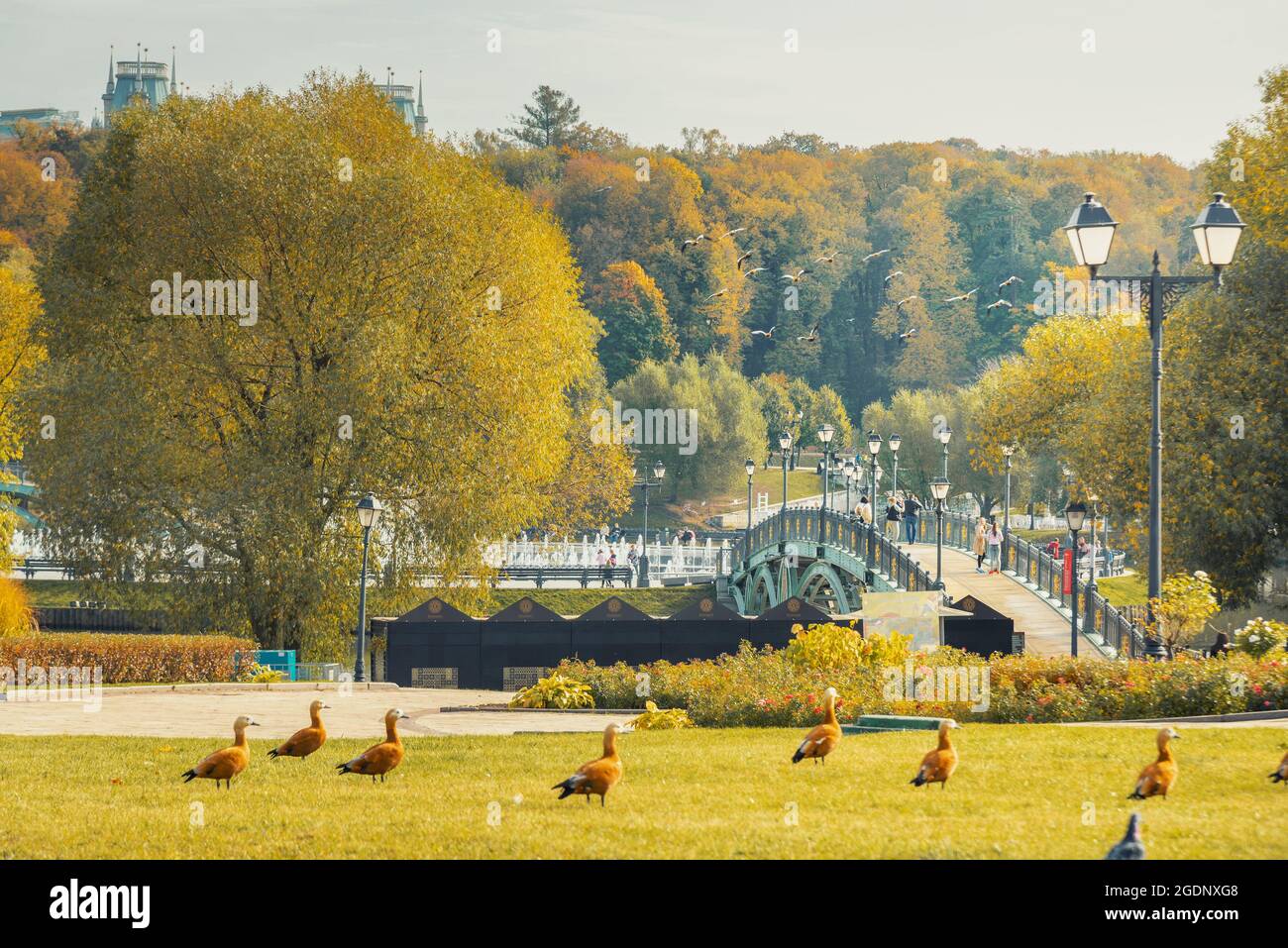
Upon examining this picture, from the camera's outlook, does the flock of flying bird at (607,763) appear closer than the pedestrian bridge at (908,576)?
Yes

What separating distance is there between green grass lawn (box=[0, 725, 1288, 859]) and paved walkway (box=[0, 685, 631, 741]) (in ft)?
11.9

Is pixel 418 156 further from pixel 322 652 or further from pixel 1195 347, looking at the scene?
pixel 1195 347

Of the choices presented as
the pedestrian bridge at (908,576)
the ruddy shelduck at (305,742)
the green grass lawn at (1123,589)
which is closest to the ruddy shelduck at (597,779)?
the ruddy shelduck at (305,742)

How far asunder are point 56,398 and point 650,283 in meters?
77.6

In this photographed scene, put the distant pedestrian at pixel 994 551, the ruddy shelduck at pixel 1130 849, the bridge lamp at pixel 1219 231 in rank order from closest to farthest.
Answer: the ruddy shelduck at pixel 1130 849
the bridge lamp at pixel 1219 231
the distant pedestrian at pixel 994 551

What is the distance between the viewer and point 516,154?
12631 cm

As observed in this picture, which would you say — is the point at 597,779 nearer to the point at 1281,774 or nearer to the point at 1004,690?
the point at 1281,774

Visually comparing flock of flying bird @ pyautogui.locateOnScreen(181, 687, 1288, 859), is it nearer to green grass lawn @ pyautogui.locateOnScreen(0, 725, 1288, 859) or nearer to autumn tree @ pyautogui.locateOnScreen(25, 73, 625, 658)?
green grass lawn @ pyautogui.locateOnScreen(0, 725, 1288, 859)

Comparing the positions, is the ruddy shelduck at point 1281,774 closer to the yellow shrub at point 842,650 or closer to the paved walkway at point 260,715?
the paved walkway at point 260,715

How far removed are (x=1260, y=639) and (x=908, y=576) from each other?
68.5ft

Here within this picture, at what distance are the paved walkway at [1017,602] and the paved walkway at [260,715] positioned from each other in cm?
1392

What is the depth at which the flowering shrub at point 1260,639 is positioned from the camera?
906 inches

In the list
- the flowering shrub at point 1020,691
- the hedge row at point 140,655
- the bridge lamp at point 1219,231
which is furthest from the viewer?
the hedge row at point 140,655
